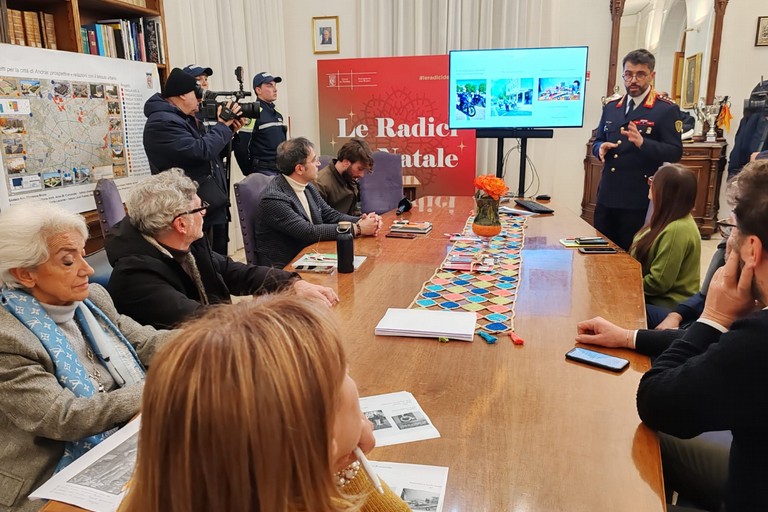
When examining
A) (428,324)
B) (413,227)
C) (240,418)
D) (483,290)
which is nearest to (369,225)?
(413,227)

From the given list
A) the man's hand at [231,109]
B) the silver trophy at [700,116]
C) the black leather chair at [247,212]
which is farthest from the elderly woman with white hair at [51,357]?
the silver trophy at [700,116]

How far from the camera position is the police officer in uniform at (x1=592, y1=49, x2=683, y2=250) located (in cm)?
333

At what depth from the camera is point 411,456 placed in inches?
41.5

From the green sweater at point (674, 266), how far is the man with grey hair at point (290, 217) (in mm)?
1292

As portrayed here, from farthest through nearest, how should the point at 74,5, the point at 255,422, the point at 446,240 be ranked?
the point at 74,5
the point at 446,240
the point at 255,422

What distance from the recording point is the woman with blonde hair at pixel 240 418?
546 mm

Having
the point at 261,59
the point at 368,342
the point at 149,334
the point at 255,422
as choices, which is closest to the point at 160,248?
the point at 149,334

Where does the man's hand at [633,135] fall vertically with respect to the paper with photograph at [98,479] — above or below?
above

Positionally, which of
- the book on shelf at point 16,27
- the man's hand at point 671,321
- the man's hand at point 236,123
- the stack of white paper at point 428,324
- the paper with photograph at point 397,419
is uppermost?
the book on shelf at point 16,27

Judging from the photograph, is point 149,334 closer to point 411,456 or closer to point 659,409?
point 411,456

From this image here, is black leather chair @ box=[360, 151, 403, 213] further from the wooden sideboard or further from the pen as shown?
the pen

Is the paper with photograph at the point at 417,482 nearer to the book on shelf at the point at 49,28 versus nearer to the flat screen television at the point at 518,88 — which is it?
the book on shelf at the point at 49,28

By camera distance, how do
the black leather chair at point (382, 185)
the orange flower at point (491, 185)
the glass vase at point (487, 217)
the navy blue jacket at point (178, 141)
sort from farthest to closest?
the black leather chair at point (382, 185) → the navy blue jacket at point (178, 141) → the glass vase at point (487, 217) → the orange flower at point (491, 185)

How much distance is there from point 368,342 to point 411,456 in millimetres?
524
